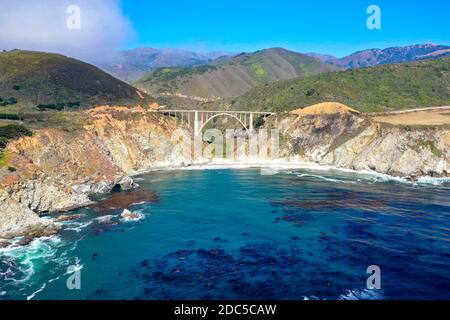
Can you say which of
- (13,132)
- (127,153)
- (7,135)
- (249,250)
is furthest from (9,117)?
(249,250)

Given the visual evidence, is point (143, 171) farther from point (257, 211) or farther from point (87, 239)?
point (87, 239)

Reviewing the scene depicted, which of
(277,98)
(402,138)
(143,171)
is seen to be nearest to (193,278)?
(143,171)

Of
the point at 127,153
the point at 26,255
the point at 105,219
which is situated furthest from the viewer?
the point at 127,153

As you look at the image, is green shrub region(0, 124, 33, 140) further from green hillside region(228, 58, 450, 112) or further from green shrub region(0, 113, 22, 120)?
green hillside region(228, 58, 450, 112)

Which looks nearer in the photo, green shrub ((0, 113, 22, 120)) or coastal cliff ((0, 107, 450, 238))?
coastal cliff ((0, 107, 450, 238))

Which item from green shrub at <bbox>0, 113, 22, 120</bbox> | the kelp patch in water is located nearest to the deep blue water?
the kelp patch in water

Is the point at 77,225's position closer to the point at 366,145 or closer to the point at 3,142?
the point at 3,142

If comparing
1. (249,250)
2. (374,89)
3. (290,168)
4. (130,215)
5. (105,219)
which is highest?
(374,89)
